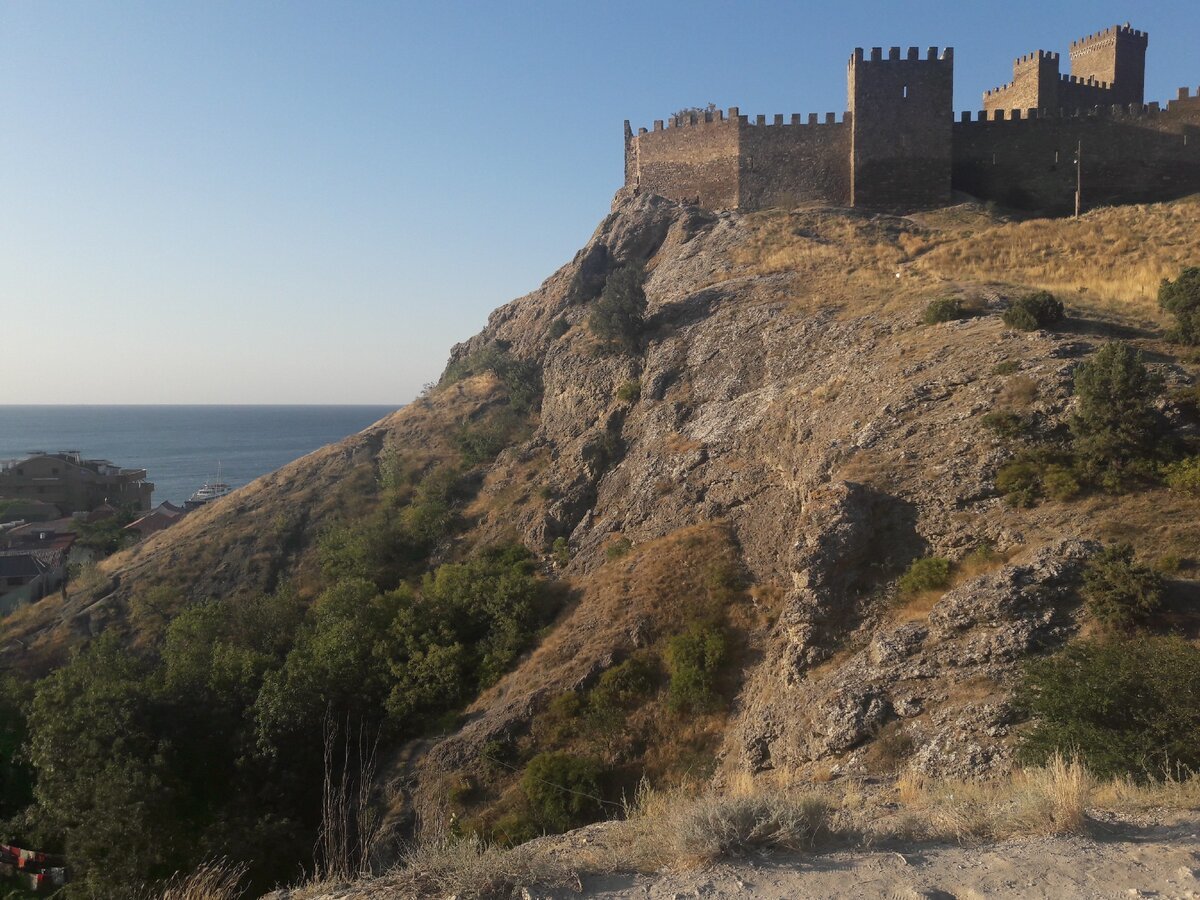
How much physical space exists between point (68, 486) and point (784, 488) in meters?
70.0

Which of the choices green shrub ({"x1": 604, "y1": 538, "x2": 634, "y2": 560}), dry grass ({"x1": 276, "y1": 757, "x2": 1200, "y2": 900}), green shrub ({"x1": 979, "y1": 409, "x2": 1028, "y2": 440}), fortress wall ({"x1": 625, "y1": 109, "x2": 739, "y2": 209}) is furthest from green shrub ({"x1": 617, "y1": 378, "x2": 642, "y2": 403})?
dry grass ({"x1": 276, "y1": 757, "x2": 1200, "y2": 900})

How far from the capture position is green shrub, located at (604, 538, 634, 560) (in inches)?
848

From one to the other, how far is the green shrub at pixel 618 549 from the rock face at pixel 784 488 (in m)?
0.30

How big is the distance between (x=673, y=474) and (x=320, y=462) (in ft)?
63.1

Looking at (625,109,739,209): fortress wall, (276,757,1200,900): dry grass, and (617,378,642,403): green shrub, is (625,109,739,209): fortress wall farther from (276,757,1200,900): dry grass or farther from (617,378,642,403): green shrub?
(276,757,1200,900): dry grass

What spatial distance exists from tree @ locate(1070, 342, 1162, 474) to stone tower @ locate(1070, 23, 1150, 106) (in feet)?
102

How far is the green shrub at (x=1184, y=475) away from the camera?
13.5 meters

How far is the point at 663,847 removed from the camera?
652 cm

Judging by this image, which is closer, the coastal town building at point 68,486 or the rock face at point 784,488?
the rock face at point 784,488

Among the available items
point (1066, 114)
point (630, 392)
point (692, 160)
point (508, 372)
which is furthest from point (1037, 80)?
point (508, 372)

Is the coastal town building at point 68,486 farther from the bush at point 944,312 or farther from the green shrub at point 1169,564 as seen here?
the green shrub at point 1169,564

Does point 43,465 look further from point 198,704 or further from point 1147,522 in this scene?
point 1147,522

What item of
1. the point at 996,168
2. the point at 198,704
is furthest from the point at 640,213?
the point at 198,704

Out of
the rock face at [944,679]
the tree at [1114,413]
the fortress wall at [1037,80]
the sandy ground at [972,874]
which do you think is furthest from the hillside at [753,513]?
the fortress wall at [1037,80]
